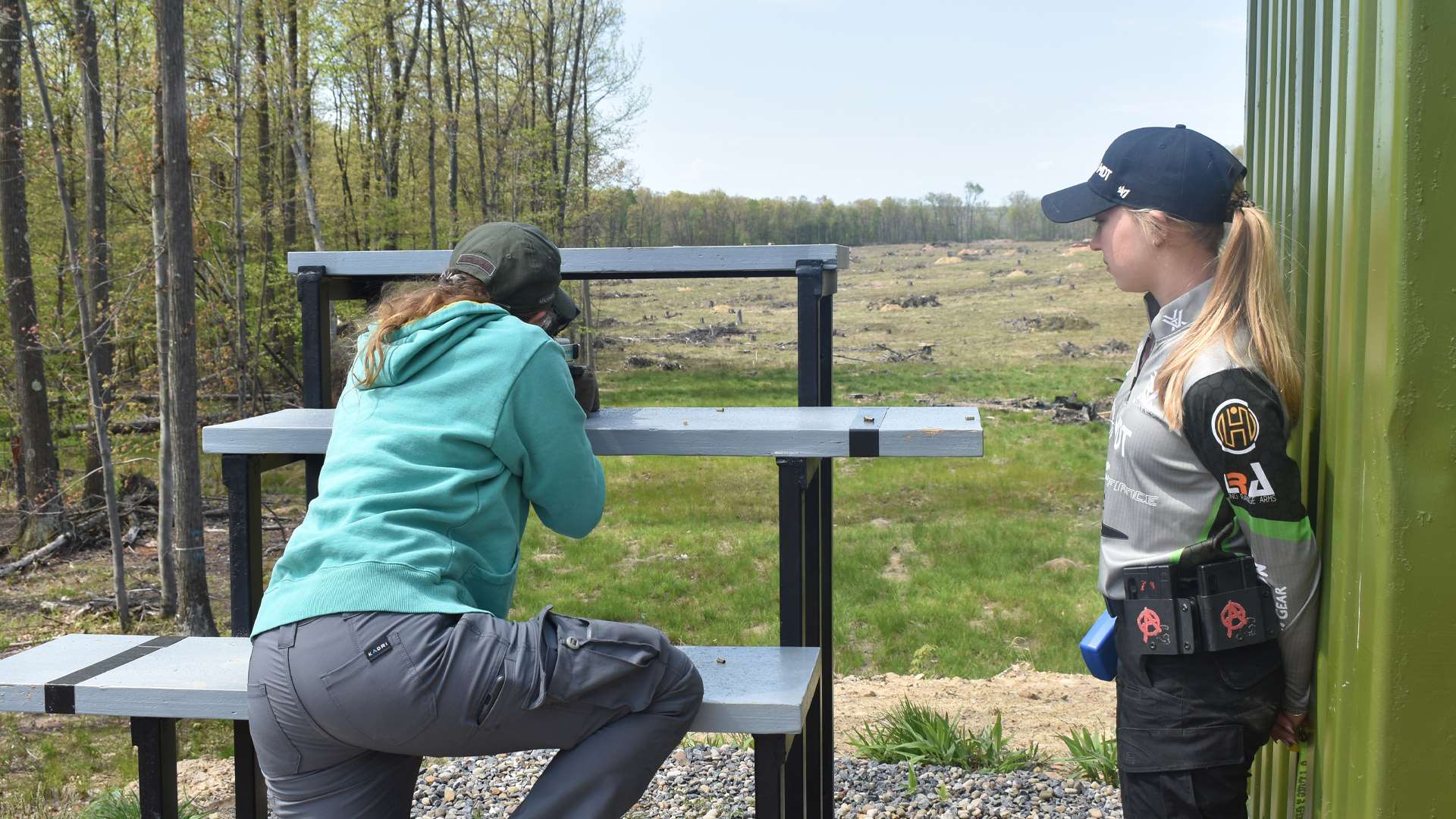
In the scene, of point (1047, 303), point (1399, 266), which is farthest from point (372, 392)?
point (1047, 303)

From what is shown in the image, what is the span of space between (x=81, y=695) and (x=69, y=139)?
51.8 feet

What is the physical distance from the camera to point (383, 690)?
1.89 m

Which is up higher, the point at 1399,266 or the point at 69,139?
the point at 69,139

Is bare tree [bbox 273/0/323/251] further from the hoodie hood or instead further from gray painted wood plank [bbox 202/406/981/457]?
the hoodie hood

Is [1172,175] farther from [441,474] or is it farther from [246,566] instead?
[246,566]

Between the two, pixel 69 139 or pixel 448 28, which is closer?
pixel 69 139

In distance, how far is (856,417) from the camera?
2.79 metres

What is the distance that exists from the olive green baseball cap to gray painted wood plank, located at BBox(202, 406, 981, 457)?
16.2 inches

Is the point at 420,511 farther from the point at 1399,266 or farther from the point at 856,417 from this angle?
the point at 1399,266

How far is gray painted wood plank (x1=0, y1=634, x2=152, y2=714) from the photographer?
8.55ft

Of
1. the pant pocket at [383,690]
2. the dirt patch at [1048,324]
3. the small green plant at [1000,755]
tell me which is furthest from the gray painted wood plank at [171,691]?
the dirt patch at [1048,324]

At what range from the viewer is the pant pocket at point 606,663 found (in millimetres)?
2025

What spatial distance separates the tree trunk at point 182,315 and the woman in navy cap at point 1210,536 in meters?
7.42

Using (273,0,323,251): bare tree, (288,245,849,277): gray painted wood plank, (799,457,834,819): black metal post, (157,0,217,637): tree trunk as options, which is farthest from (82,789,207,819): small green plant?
(273,0,323,251): bare tree
